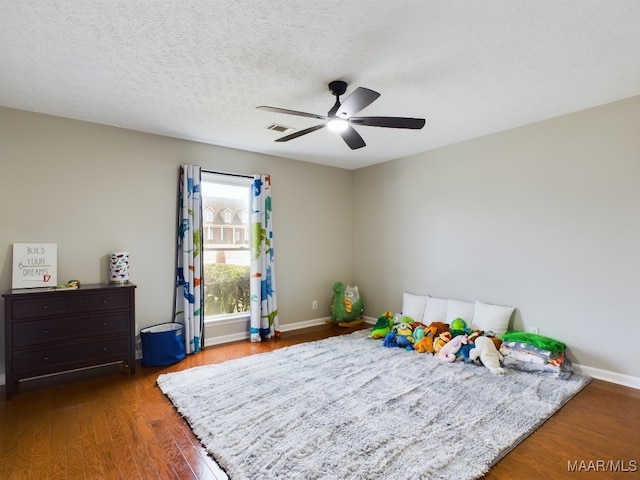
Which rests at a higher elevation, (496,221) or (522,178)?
(522,178)

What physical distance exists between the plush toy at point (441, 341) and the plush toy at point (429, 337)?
5cm

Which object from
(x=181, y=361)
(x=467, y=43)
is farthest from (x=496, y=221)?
(x=181, y=361)

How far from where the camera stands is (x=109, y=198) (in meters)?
3.60

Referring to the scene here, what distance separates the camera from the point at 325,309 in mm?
5410

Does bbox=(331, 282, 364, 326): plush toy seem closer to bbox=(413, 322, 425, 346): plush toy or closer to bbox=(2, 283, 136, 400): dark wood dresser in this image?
bbox=(413, 322, 425, 346): plush toy

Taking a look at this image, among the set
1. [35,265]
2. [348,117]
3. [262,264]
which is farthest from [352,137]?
[35,265]

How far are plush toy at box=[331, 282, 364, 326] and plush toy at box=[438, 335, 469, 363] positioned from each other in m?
1.72

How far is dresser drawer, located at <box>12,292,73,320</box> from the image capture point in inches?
111

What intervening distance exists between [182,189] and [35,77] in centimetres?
165

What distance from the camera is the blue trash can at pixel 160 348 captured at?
3521mm

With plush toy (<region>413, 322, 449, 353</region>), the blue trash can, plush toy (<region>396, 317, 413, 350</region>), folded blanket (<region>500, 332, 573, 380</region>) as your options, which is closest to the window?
the blue trash can

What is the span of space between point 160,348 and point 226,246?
4.93ft

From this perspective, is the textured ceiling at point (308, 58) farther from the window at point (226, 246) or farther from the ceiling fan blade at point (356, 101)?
the window at point (226, 246)

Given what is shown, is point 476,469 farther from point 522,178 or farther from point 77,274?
point 77,274
